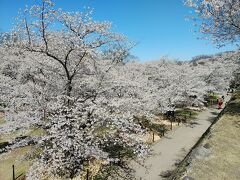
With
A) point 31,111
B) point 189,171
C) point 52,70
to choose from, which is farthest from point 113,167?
point 189,171

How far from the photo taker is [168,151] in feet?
65.8

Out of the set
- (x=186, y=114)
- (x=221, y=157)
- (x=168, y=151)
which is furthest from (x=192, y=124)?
(x=221, y=157)

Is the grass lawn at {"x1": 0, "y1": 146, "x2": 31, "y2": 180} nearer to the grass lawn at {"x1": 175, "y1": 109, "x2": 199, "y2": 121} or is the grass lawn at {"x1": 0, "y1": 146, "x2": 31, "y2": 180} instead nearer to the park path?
the park path

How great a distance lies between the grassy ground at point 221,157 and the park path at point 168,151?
17.2 ft

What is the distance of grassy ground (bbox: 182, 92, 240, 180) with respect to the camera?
8.23 meters

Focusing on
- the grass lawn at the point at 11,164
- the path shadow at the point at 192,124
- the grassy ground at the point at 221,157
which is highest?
the grassy ground at the point at 221,157

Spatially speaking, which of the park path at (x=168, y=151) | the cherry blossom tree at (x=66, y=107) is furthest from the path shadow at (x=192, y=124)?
the cherry blossom tree at (x=66, y=107)

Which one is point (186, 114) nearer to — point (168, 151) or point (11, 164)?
point (168, 151)

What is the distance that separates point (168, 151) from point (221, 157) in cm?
1082

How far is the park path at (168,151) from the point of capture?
16.2 meters

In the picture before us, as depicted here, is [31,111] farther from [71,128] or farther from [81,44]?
[81,44]

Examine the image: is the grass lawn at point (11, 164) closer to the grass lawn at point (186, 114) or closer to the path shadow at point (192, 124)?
the path shadow at point (192, 124)

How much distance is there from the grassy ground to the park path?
17.2 ft

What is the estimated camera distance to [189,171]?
835 centimetres
